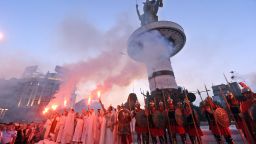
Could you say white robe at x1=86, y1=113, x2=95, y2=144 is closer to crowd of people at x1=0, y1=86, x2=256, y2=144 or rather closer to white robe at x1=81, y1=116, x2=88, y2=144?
crowd of people at x1=0, y1=86, x2=256, y2=144

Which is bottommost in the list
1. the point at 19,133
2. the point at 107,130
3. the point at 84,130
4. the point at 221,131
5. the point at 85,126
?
the point at 221,131

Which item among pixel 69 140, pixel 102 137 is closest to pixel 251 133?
pixel 102 137

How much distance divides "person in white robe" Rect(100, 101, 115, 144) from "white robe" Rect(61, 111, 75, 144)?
2469 mm

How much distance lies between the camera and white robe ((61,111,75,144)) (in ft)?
32.6

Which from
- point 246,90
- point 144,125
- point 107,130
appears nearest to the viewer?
point 246,90

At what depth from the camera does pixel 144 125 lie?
340 inches

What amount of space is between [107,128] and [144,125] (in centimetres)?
240

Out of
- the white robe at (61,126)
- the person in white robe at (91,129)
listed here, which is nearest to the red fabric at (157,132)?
the person in white robe at (91,129)

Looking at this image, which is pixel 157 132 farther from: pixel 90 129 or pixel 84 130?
pixel 84 130

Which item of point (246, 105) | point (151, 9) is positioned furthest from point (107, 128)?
point (151, 9)

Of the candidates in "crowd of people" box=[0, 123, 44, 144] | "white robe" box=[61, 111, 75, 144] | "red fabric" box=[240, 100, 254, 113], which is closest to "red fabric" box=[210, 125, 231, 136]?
"red fabric" box=[240, 100, 254, 113]

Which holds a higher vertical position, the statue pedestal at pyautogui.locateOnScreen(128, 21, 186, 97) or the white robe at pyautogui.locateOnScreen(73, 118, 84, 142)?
the statue pedestal at pyautogui.locateOnScreen(128, 21, 186, 97)

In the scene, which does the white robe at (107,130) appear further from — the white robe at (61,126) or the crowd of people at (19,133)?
the crowd of people at (19,133)

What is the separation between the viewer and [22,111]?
51062 mm
